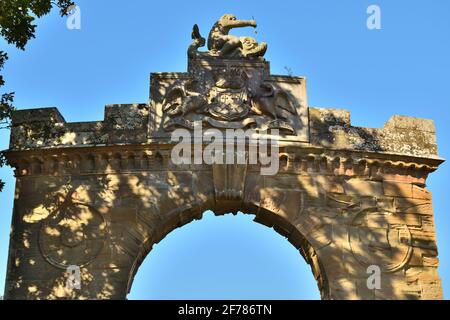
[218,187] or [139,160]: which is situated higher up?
[139,160]

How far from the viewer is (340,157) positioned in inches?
467

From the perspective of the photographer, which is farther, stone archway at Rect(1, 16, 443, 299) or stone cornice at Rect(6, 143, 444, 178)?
stone cornice at Rect(6, 143, 444, 178)

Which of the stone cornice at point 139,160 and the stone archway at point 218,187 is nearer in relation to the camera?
the stone archway at point 218,187

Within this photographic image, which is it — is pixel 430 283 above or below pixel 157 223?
below

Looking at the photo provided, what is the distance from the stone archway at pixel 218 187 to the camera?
11.3 meters

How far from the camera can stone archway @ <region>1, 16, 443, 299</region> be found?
445 inches

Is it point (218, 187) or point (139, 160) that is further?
point (139, 160)

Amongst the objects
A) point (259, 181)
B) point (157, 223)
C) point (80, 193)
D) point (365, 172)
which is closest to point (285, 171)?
point (259, 181)

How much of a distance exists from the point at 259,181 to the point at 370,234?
74.7 inches

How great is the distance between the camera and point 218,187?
454 inches
